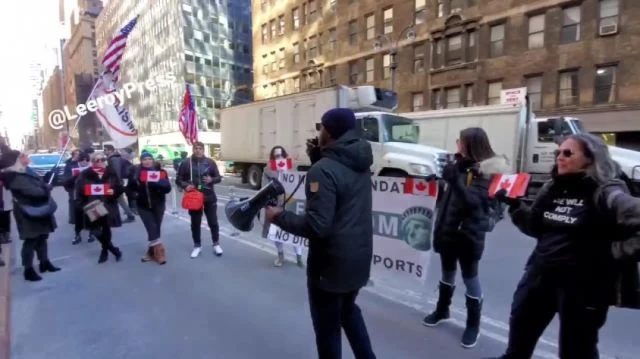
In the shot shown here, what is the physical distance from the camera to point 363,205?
8.29 ft

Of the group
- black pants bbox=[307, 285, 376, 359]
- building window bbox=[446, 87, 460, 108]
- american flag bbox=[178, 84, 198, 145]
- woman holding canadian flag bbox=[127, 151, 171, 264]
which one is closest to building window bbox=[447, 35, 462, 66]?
building window bbox=[446, 87, 460, 108]

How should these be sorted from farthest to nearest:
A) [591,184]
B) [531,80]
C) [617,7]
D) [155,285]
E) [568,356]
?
1. [531,80]
2. [617,7]
3. [155,285]
4. [568,356]
5. [591,184]

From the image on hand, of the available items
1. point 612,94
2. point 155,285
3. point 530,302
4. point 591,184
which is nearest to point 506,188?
point 591,184

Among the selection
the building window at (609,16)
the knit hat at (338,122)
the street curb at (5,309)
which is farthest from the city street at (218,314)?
the building window at (609,16)

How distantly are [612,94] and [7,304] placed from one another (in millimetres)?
22515

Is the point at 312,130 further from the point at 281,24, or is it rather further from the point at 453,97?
the point at 281,24

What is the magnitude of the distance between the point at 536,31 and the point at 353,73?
1290 cm

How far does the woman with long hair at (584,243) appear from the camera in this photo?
208 centimetres

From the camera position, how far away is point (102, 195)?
A: 20.6ft

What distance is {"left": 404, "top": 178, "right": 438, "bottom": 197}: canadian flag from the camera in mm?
3837

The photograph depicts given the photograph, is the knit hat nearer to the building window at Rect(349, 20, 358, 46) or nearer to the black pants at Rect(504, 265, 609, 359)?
the black pants at Rect(504, 265, 609, 359)

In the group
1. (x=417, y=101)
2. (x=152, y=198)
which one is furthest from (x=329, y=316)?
(x=417, y=101)

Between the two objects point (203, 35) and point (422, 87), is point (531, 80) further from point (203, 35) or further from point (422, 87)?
point (203, 35)

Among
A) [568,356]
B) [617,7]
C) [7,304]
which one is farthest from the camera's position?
[617,7]
